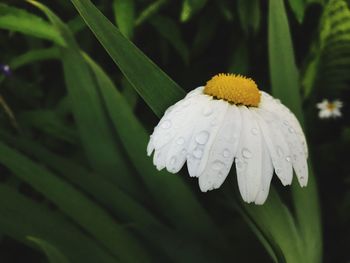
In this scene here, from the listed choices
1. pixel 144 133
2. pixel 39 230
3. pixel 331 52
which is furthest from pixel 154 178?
pixel 331 52

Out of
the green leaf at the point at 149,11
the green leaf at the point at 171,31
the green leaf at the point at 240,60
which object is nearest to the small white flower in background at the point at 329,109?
the green leaf at the point at 240,60

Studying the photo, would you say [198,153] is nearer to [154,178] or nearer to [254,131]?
A: [254,131]

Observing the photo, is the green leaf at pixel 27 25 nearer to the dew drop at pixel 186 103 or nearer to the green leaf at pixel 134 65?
the green leaf at pixel 134 65

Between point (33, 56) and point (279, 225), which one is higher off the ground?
point (33, 56)

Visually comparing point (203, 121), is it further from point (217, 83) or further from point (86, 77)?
point (86, 77)

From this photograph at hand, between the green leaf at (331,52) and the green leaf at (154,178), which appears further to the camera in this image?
the green leaf at (331,52)

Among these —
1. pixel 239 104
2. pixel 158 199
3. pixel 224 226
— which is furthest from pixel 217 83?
pixel 224 226
